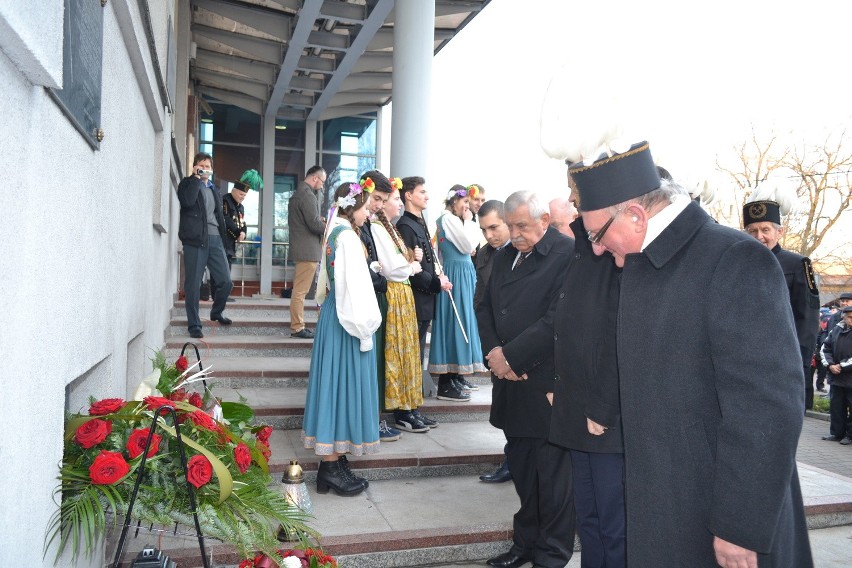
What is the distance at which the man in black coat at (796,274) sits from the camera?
4.50 meters

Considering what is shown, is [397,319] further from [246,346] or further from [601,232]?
[601,232]

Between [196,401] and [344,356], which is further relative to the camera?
[344,356]

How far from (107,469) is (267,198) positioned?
15.6 m

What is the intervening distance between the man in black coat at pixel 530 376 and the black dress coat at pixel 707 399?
1.46m

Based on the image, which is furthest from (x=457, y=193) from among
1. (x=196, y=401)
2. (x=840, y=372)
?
(x=840, y=372)

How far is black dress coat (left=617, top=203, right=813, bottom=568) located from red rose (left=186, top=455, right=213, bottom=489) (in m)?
1.28

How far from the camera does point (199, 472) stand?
6.79 feet

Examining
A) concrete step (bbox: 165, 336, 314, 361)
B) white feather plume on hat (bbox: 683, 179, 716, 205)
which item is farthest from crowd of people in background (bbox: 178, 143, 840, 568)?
concrete step (bbox: 165, 336, 314, 361)

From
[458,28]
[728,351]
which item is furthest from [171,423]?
[458,28]

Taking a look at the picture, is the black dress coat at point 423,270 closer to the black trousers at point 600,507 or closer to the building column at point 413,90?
the building column at point 413,90

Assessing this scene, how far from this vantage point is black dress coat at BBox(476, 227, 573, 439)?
369 cm

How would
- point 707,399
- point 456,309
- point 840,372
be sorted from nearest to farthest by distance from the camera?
point 707,399 < point 456,309 < point 840,372

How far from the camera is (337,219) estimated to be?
4.59 metres

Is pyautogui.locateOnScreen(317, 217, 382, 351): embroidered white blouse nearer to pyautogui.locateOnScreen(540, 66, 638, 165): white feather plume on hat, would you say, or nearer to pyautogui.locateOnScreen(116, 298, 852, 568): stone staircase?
pyautogui.locateOnScreen(116, 298, 852, 568): stone staircase
